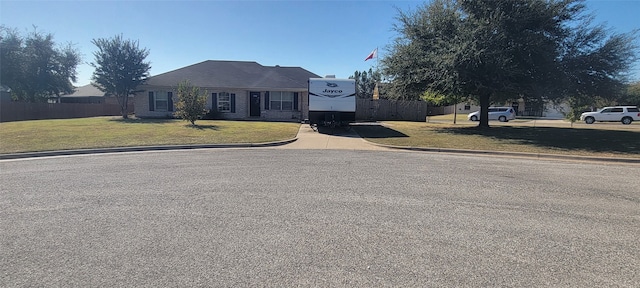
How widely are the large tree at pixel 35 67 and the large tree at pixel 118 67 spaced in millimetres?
13621

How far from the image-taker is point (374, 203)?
17.9 feet

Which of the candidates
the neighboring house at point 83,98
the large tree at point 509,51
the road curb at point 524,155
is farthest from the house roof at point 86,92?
the road curb at point 524,155

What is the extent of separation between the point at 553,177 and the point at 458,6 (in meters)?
13.1

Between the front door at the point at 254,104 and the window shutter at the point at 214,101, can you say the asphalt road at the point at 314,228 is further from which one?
the front door at the point at 254,104

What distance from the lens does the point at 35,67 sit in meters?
34.3

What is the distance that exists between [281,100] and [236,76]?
441 cm

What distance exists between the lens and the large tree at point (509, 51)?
1585cm

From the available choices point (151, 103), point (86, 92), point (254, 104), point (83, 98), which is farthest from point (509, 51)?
point (86, 92)

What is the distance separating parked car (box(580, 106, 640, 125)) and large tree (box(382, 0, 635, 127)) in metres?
16.5

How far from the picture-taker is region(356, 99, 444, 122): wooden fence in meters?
31.5

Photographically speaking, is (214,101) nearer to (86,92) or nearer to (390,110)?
(390,110)

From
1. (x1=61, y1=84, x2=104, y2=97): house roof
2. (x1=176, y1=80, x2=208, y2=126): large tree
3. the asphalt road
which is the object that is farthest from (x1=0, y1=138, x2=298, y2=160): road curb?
(x1=61, y1=84, x2=104, y2=97): house roof

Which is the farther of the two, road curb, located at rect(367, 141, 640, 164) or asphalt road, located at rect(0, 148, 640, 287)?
road curb, located at rect(367, 141, 640, 164)

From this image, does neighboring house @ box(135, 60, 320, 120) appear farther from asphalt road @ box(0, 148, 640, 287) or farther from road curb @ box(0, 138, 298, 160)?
asphalt road @ box(0, 148, 640, 287)
